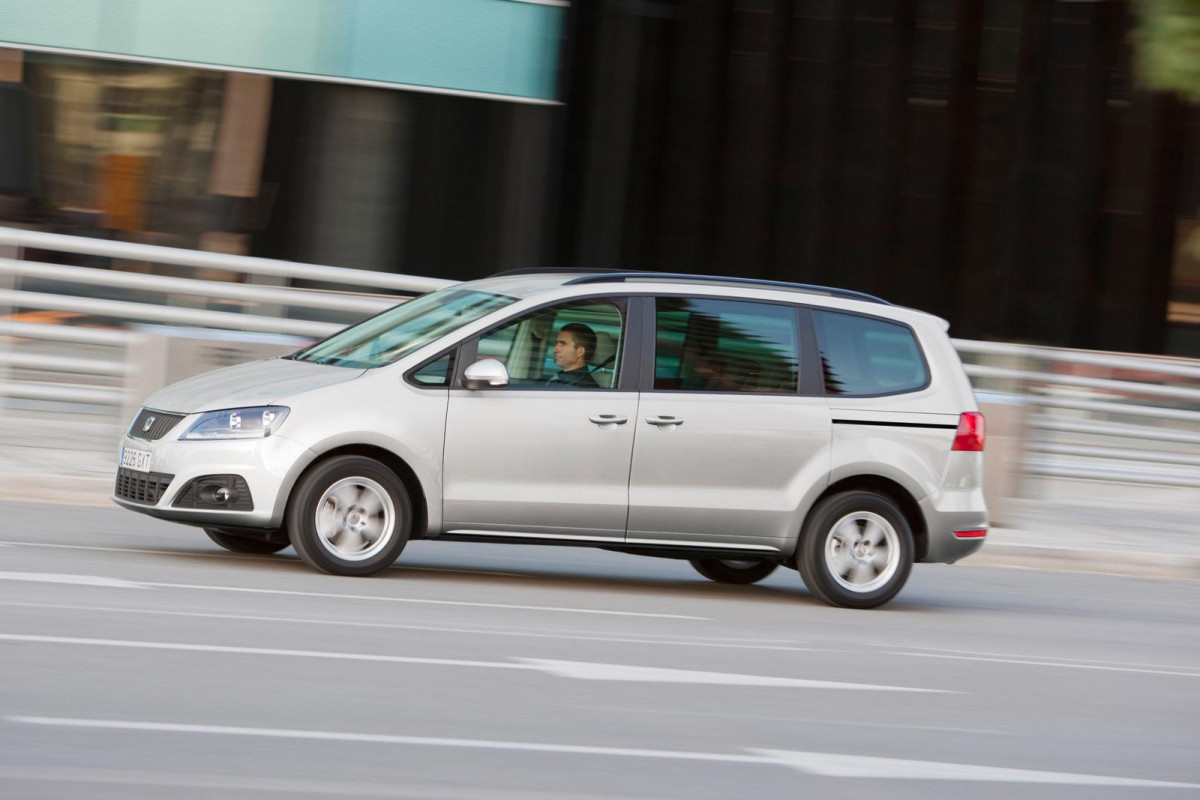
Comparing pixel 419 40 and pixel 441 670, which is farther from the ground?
Result: pixel 419 40

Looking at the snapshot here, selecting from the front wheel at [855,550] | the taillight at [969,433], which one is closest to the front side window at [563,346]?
the front wheel at [855,550]

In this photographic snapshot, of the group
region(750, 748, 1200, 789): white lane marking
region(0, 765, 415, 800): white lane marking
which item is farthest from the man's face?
region(0, 765, 415, 800): white lane marking

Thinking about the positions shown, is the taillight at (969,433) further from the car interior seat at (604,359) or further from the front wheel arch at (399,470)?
the front wheel arch at (399,470)

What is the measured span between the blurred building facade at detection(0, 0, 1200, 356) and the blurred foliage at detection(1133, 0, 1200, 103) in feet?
40.4

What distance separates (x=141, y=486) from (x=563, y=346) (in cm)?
220

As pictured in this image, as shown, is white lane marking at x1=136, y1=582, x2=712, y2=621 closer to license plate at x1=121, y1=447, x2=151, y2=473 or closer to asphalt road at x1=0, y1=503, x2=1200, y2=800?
asphalt road at x1=0, y1=503, x2=1200, y2=800

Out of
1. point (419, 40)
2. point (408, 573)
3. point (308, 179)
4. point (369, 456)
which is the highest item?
point (419, 40)

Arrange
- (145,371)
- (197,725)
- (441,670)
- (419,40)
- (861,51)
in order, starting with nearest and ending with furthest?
(197,725)
(441,670)
(145,371)
(419,40)
(861,51)

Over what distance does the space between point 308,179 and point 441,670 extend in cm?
1223

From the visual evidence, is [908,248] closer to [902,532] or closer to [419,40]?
[419,40]

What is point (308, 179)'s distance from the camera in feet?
61.0

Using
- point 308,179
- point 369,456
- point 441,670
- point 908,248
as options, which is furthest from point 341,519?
point 908,248

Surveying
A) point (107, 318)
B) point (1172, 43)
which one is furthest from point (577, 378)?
point (107, 318)

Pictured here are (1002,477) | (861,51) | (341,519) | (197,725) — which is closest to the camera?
(197,725)
